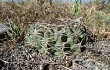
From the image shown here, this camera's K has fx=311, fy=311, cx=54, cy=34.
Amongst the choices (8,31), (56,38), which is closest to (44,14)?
(8,31)

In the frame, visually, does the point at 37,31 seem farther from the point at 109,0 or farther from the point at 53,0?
the point at 109,0

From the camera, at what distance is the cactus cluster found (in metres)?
3.60

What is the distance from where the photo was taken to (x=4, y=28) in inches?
162

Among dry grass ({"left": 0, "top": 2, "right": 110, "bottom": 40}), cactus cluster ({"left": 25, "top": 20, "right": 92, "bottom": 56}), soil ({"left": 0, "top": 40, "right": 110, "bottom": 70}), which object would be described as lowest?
soil ({"left": 0, "top": 40, "right": 110, "bottom": 70})

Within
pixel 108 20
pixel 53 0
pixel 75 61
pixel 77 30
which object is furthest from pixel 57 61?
pixel 53 0

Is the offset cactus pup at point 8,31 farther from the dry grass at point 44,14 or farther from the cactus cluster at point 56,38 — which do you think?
the cactus cluster at point 56,38

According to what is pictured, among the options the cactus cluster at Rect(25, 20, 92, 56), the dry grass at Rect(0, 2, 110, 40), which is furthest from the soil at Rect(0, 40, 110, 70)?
the dry grass at Rect(0, 2, 110, 40)

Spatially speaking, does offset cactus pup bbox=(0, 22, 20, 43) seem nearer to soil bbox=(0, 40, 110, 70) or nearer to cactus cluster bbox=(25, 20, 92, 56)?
soil bbox=(0, 40, 110, 70)

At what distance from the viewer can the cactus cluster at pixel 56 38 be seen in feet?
11.8

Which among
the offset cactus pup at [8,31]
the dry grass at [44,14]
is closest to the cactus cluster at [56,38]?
the offset cactus pup at [8,31]

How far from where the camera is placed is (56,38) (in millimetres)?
3598

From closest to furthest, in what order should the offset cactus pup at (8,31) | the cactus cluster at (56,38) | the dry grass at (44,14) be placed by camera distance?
the cactus cluster at (56,38)
the offset cactus pup at (8,31)
the dry grass at (44,14)

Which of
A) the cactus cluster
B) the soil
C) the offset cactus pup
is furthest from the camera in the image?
the offset cactus pup

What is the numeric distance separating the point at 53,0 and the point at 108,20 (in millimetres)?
999
